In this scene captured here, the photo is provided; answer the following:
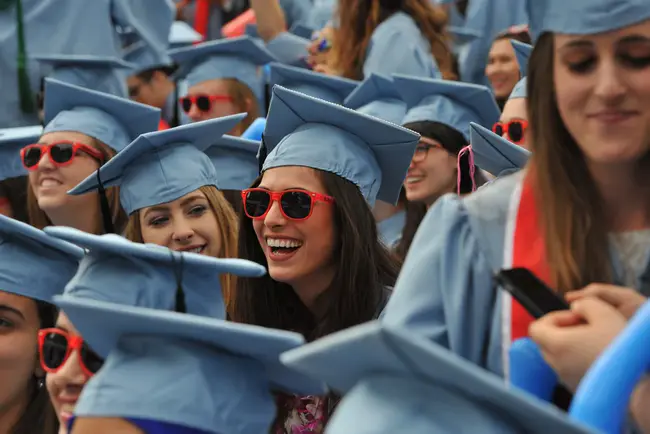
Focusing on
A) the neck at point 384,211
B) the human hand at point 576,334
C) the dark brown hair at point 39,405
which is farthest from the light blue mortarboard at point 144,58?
the human hand at point 576,334

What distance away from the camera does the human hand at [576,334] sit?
69.1 inches

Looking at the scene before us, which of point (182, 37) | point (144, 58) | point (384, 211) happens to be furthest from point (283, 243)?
point (182, 37)

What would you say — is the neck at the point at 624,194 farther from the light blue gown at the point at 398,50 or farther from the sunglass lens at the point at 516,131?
the light blue gown at the point at 398,50

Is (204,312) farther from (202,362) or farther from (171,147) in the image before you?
(171,147)

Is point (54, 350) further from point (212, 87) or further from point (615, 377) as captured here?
point (212, 87)

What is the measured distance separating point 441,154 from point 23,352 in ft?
7.94

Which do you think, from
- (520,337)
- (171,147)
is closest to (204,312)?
(520,337)

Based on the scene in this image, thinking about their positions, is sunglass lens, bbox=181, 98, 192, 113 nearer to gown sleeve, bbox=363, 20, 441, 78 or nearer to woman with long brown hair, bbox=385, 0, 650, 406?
gown sleeve, bbox=363, 20, 441, 78

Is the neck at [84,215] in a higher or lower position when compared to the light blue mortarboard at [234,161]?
lower

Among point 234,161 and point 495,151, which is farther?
point 234,161

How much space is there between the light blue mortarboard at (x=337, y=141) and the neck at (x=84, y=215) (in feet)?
4.22

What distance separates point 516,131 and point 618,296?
2.86 m

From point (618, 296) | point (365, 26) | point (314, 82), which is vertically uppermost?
point (618, 296)

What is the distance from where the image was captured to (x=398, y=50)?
19.4ft
